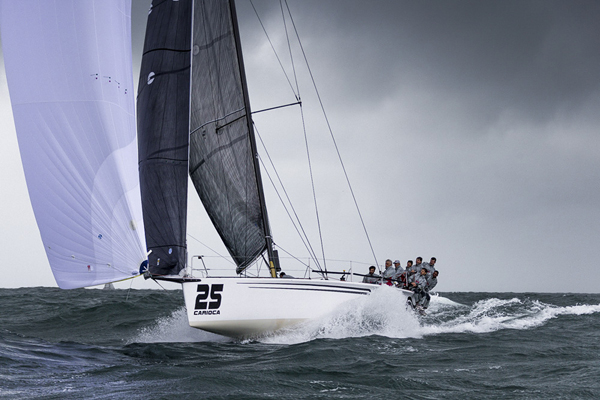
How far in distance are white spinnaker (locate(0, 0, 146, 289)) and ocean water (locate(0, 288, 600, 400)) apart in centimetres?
175

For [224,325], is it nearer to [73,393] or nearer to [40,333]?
[73,393]

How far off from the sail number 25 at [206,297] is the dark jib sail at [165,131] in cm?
75

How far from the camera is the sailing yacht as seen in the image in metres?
10.2

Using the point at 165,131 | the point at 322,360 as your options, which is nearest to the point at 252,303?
the point at 322,360

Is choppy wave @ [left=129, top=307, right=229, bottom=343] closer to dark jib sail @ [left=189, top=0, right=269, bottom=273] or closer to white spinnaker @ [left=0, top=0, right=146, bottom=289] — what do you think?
dark jib sail @ [left=189, top=0, right=269, bottom=273]

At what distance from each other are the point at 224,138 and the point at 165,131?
1.58 meters

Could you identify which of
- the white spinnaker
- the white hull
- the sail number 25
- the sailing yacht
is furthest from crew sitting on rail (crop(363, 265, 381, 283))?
the white spinnaker

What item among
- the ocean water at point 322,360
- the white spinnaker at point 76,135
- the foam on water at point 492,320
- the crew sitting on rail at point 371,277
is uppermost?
the white spinnaker at point 76,135

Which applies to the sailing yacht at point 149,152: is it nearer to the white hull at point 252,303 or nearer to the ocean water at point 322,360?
the white hull at point 252,303

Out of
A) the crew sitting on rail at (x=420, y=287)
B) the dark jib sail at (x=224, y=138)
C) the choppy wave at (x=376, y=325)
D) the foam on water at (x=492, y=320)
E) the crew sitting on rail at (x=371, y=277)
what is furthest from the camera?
the crew sitting on rail at (x=420, y=287)

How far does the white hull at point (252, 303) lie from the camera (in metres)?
11.3

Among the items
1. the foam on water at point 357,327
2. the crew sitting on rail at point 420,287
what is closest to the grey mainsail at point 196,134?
the foam on water at point 357,327

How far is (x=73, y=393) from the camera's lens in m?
7.47

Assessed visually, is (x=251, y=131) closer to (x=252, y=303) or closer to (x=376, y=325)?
(x=252, y=303)
